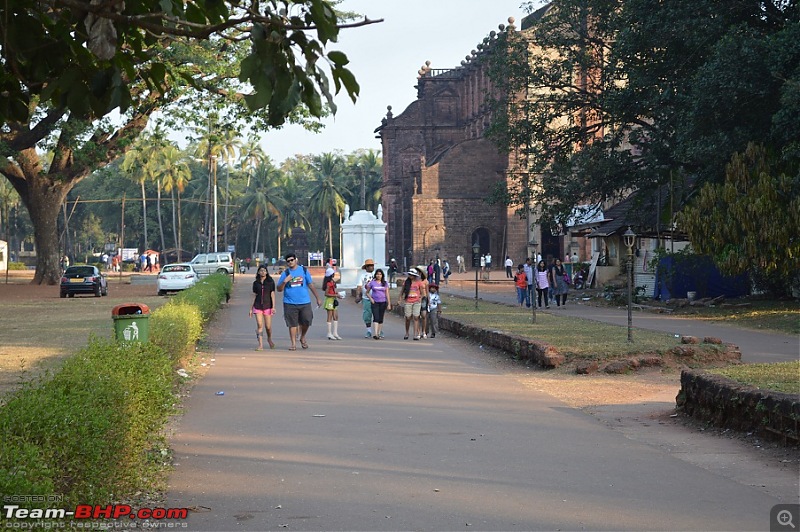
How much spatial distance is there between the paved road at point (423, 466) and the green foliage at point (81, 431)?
536mm

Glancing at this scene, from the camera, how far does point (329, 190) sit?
107m

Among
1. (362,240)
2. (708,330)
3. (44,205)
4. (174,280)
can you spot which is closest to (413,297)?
(708,330)

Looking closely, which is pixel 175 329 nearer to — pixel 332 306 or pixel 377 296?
pixel 332 306

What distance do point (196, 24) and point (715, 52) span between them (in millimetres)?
22186

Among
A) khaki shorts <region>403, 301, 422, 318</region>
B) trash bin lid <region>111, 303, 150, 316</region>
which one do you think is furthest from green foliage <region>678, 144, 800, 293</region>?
trash bin lid <region>111, 303, 150, 316</region>

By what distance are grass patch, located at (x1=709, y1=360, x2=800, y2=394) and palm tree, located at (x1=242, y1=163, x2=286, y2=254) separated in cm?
9559

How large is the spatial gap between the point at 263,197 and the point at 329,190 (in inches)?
270

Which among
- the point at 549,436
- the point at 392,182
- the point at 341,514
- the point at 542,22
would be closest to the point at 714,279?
the point at 542,22

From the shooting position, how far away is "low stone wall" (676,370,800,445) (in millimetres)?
8703

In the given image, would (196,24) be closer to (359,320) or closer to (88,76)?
(88,76)

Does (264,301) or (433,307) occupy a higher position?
(264,301)

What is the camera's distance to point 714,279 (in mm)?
32625

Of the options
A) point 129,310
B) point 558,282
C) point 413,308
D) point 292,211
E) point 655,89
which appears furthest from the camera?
point 292,211

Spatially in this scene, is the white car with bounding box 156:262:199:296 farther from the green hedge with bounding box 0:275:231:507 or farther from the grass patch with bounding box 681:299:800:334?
the green hedge with bounding box 0:275:231:507
